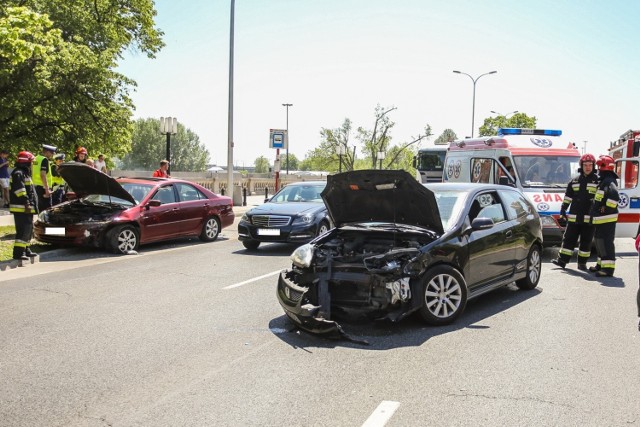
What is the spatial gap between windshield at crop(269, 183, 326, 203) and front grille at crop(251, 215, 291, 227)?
4.35 ft

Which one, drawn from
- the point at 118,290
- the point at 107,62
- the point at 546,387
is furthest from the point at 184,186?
the point at 107,62

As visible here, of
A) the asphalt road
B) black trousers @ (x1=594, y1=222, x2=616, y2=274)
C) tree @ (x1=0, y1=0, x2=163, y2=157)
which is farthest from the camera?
tree @ (x1=0, y1=0, x2=163, y2=157)

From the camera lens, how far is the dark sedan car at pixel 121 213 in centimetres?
1095

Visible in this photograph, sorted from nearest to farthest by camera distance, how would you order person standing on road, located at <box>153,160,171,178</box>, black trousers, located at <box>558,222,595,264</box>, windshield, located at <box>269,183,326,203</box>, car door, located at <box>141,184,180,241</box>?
black trousers, located at <box>558,222,595,264</box>
car door, located at <box>141,184,180,241</box>
windshield, located at <box>269,183,326,203</box>
person standing on road, located at <box>153,160,171,178</box>

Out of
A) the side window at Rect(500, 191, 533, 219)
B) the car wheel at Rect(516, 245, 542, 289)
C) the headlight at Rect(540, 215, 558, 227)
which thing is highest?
the side window at Rect(500, 191, 533, 219)

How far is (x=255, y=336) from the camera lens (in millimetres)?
5621

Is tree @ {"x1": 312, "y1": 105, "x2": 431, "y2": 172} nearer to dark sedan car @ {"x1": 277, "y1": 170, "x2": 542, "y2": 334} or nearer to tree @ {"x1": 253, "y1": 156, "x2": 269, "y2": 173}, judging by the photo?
dark sedan car @ {"x1": 277, "y1": 170, "x2": 542, "y2": 334}

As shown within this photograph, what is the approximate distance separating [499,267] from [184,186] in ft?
26.0

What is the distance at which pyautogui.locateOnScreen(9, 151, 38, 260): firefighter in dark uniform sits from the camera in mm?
9438

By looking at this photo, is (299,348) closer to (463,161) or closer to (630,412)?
(630,412)

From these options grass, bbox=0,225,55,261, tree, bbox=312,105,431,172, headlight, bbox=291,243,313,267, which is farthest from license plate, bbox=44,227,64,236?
tree, bbox=312,105,431,172

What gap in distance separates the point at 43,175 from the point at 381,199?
331 inches

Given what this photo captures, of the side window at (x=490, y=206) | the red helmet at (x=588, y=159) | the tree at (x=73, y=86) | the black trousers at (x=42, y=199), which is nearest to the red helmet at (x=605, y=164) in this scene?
the red helmet at (x=588, y=159)

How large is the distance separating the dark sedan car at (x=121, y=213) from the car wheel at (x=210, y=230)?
0.08ft
